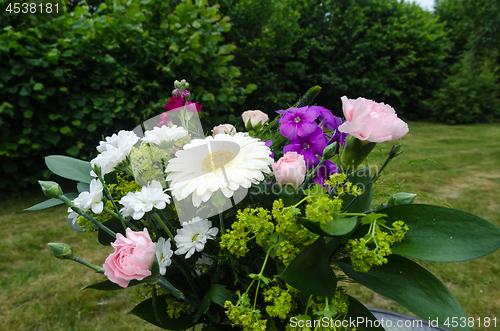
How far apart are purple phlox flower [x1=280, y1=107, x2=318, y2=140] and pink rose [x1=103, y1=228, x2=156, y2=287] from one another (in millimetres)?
300

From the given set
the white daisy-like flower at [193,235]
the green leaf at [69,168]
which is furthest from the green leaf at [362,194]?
the green leaf at [69,168]

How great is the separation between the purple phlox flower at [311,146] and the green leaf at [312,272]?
0.18 m

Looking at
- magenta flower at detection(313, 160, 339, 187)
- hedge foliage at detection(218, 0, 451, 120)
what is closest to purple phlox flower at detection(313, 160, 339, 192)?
magenta flower at detection(313, 160, 339, 187)

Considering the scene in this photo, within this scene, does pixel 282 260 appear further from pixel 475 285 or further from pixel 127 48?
pixel 127 48

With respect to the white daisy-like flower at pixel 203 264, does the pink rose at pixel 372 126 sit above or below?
above

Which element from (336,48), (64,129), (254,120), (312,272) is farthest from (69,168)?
(336,48)

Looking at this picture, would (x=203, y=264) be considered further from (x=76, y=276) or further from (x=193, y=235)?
(x=76, y=276)

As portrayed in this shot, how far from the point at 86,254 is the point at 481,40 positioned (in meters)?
7.58

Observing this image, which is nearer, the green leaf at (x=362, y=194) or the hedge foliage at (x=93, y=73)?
the green leaf at (x=362, y=194)

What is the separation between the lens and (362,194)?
1.58ft

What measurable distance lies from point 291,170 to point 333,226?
0.35 feet

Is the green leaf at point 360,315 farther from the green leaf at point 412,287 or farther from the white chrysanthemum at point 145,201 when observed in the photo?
the white chrysanthemum at point 145,201

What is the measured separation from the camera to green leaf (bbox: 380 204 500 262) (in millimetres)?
389

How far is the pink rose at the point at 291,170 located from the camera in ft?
1.49
